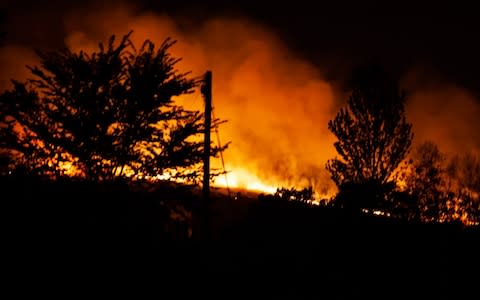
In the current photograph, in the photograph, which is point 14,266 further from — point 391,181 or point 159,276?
point 391,181

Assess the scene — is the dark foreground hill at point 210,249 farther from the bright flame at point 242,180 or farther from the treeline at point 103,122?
the bright flame at point 242,180

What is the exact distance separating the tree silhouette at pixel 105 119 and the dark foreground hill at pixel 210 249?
4.02ft

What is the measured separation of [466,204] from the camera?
3116 centimetres

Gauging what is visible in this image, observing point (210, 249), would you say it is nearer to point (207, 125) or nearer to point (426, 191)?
point (207, 125)

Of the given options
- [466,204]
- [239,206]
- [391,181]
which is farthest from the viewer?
[466,204]

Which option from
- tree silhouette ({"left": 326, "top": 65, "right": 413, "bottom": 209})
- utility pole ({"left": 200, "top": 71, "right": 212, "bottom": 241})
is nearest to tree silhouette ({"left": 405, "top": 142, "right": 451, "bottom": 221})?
tree silhouette ({"left": 326, "top": 65, "right": 413, "bottom": 209})

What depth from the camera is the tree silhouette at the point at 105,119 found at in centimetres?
1545

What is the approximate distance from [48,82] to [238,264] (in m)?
8.86

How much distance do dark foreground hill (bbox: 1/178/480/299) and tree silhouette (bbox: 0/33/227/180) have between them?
123 centimetres

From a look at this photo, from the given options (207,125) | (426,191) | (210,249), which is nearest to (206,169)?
(207,125)

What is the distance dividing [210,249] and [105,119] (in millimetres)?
5583

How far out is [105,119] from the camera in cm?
1566

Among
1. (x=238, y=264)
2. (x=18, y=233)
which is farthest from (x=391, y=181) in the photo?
(x=18, y=233)

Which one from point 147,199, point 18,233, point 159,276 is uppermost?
point 147,199
